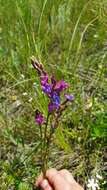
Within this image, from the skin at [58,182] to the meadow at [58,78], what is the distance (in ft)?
1.80

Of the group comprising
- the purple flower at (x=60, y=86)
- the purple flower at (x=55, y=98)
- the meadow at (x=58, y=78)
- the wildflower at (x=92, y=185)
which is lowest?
the wildflower at (x=92, y=185)

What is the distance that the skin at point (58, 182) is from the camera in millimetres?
1377

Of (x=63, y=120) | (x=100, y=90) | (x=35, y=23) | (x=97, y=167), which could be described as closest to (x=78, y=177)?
(x=97, y=167)

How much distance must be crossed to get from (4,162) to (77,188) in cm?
78

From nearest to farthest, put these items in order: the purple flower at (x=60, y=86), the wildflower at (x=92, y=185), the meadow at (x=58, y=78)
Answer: the purple flower at (x=60, y=86)
the wildflower at (x=92, y=185)
the meadow at (x=58, y=78)

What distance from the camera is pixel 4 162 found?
83.2 inches

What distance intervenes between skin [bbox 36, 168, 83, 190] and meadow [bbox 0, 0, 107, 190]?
55 centimetres

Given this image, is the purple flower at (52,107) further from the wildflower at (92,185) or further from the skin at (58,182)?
the wildflower at (92,185)

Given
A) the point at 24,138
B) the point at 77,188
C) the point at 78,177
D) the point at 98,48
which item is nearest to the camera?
the point at 77,188

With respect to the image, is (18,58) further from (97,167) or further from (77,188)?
(77,188)

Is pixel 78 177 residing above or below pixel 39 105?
below

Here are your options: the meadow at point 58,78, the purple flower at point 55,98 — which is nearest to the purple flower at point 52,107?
the purple flower at point 55,98

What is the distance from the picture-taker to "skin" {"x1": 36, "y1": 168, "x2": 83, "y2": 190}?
4.52 ft

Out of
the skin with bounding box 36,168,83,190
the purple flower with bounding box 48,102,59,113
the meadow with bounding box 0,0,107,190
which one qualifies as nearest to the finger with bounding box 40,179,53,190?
the skin with bounding box 36,168,83,190
